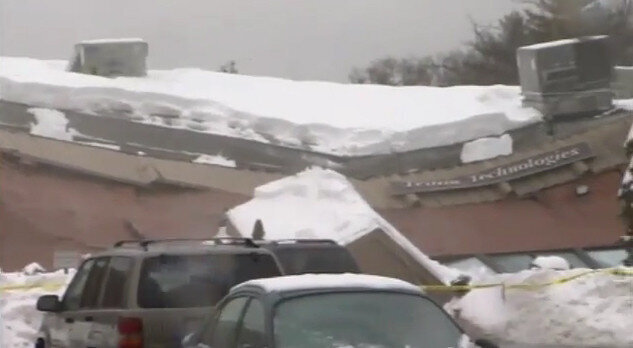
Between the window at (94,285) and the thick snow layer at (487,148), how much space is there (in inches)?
436

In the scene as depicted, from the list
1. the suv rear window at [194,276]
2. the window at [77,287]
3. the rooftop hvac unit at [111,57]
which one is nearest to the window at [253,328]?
the suv rear window at [194,276]

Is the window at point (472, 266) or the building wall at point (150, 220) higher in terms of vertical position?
the building wall at point (150, 220)

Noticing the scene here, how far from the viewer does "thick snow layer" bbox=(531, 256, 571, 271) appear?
20.4 m

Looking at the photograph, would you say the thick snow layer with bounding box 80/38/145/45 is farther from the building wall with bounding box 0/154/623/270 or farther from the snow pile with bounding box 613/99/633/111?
the snow pile with bounding box 613/99/633/111

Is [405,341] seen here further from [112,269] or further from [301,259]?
[301,259]

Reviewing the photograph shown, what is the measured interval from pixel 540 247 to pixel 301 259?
8455 mm

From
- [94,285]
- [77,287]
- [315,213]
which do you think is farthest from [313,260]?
[315,213]

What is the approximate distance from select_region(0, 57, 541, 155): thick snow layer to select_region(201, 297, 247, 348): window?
1301 centimetres

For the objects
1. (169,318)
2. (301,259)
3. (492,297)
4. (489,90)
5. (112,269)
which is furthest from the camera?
(489,90)

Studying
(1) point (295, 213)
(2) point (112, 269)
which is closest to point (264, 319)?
(2) point (112, 269)

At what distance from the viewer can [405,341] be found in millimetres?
9070

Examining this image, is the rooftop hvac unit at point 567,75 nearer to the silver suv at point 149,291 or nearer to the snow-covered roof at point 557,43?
the snow-covered roof at point 557,43

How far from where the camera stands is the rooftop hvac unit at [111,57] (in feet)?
76.8

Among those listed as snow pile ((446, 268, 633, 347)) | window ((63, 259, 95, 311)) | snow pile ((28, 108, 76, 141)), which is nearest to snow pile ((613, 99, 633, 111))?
snow pile ((446, 268, 633, 347))
